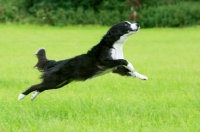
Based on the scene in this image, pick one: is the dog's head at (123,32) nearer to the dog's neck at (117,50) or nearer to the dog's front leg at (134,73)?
the dog's neck at (117,50)

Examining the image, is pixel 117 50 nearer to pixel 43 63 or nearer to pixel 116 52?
pixel 116 52

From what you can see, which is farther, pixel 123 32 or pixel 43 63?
pixel 43 63

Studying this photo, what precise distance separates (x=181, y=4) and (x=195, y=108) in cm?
2989

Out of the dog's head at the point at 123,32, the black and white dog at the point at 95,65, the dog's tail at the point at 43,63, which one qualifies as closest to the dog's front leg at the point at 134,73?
the black and white dog at the point at 95,65

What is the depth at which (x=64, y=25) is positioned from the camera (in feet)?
111

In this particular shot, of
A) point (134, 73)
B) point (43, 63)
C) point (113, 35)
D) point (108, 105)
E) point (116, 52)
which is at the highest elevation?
point (113, 35)

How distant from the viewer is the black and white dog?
6602mm

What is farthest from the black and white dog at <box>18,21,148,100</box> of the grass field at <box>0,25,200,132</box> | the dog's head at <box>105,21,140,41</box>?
the grass field at <box>0,25,200,132</box>

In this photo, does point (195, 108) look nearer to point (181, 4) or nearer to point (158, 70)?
point (158, 70)

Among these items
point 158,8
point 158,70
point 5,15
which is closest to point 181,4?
point 158,8

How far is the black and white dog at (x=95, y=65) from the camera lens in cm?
660

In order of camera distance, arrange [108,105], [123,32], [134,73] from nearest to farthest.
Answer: [108,105] < [134,73] < [123,32]

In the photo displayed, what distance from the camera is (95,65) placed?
21.7 ft

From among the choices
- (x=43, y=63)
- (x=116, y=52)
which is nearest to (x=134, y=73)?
(x=116, y=52)
